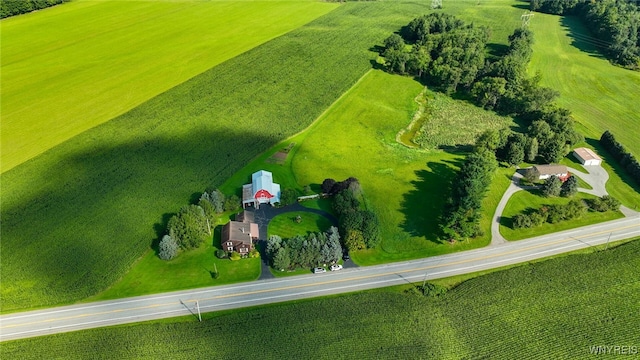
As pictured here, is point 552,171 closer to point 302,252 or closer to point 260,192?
point 302,252

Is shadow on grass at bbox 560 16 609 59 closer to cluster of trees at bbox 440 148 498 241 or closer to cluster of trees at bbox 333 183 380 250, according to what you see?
cluster of trees at bbox 440 148 498 241

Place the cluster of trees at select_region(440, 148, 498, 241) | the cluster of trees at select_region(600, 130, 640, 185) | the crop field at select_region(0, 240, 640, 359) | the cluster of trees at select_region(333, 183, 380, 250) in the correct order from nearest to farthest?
the crop field at select_region(0, 240, 640, 359)
the cluster of trees at select_region(333, 183, 380, 250)
the cluster of trees at select_region(440, 148, 498, 241)
the cluster of trees at select_region(600, 130, 640, 185)

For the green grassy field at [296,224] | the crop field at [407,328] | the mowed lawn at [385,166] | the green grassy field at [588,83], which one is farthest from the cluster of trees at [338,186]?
the green grassy field at [588,83]

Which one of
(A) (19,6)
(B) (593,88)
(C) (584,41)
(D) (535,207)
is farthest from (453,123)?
(A) (19,6)

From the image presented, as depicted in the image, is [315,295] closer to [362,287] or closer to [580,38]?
[362,287]

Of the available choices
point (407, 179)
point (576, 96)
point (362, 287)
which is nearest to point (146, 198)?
point (362, 287)

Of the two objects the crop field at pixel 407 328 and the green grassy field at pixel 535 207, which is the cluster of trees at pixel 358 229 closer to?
the crop field at pixel 407 328

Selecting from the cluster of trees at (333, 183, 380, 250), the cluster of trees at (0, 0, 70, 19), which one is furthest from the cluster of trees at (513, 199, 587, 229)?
the cluster of trees at (0, 0, 70, 19)
